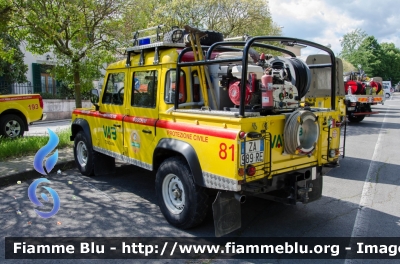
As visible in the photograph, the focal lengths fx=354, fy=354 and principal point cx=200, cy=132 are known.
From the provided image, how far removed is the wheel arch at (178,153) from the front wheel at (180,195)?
143mm

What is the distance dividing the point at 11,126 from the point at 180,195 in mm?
7944

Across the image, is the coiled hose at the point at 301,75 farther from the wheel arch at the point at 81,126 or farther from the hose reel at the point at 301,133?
the wheel arch at the point at 81,126

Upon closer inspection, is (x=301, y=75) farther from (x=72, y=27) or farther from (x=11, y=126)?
(x=11, y=126)

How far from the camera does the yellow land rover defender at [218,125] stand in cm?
377

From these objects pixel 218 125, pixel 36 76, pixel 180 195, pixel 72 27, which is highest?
pixel 72 27

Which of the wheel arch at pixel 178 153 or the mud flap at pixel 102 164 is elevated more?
the wheel arch at pixel 178 153

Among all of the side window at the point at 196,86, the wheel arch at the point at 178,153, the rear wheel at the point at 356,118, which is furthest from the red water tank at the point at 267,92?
the rear wheel at the point at 356,118

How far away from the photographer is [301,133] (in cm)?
411

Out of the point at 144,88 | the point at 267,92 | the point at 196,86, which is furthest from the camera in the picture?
the point at 144,88

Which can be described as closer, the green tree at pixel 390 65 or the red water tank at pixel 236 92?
the red water tank at pixel 236 92

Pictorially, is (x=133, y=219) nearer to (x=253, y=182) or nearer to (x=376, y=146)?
(x=253, y=182)

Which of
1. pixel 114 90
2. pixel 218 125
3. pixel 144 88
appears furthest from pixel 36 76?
pixel 218 125

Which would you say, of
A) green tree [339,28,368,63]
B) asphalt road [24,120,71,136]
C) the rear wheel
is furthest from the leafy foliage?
asphalt road [24,120,71,136]

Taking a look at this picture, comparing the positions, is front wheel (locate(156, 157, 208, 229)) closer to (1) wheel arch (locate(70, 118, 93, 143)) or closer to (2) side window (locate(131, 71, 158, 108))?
(2) side window (locate(131, 71, 158, 108))
